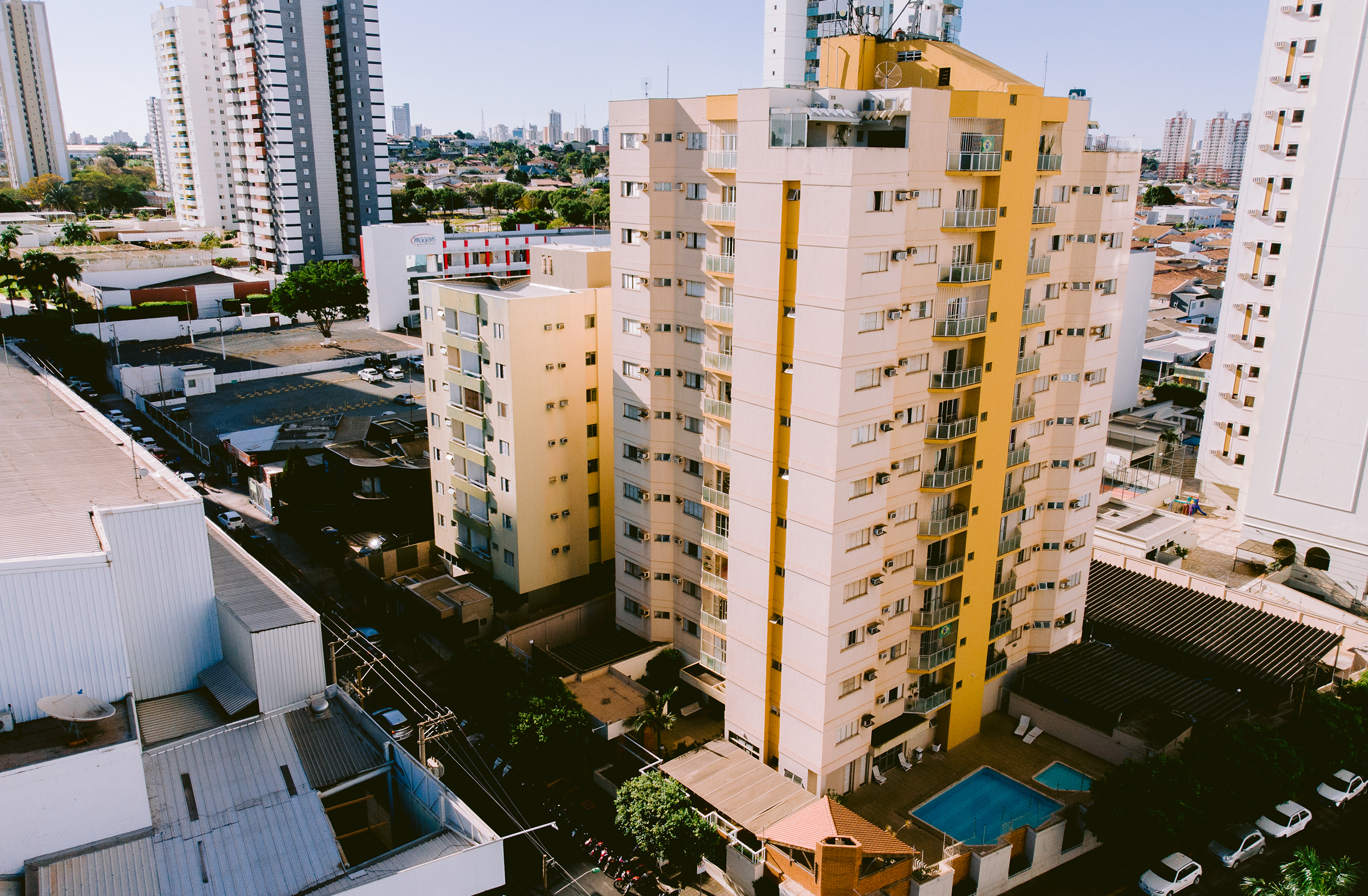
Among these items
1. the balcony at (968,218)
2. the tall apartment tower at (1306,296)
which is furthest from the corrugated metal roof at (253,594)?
the tall apartment tower at (1306,296)

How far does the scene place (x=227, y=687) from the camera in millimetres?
33062

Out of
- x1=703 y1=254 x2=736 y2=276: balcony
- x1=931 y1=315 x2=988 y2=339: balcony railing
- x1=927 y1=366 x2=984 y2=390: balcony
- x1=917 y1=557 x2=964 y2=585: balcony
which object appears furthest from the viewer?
x1=703 y1=254 x2=736 y2=276: balcony

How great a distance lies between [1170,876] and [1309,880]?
13.7 feet

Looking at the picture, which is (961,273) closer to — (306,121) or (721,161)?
(721,161)

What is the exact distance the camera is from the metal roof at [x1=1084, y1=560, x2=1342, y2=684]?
41.8m

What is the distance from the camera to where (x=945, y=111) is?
3078 cm

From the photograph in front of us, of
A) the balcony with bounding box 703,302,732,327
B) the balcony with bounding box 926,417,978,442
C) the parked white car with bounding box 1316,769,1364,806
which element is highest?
the balcony with bounding box 703,302,732,327

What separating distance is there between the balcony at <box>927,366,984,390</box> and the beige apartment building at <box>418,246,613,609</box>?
19.0 meters

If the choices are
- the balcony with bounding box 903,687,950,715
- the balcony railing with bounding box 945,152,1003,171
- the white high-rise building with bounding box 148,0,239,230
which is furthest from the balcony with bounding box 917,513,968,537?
the white high-rise building with bounding box 148,0,239,230

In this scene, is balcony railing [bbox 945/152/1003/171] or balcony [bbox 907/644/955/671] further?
balcony [bbox 907/644/955/671]

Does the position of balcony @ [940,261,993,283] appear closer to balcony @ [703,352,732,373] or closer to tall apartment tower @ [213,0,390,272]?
balcony @ [703,352,732,373]

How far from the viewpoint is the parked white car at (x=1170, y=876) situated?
31.2m

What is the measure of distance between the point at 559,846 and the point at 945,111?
28.9m

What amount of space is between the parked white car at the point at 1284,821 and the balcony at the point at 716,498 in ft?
76.3
